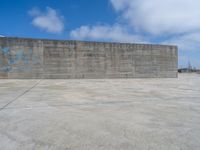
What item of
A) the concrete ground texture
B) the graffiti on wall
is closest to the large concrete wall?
the graffiti on wall

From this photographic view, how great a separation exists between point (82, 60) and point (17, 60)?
4.47 metres

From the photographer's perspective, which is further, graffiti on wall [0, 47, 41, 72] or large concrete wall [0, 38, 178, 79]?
large concrete wall [0, 38, 178, 79]

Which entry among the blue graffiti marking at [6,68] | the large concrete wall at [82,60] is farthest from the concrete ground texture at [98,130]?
the blue graffiti marking at [6,68]

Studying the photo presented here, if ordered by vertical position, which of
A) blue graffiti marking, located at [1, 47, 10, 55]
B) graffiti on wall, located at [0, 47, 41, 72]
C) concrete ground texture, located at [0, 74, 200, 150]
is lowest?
concrete ground texture, located at [0, 74, 200, 150]

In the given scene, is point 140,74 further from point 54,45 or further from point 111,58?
point 54,45

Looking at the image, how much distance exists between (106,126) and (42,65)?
9.50m

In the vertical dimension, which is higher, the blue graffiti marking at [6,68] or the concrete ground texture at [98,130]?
the blue graffiti marking at [6,68]

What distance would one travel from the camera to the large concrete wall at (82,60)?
1009 cm

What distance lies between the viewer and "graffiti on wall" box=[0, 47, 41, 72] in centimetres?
995

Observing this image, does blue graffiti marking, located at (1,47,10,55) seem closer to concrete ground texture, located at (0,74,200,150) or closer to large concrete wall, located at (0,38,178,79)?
large concrete wall, located at (0,38,178,79)

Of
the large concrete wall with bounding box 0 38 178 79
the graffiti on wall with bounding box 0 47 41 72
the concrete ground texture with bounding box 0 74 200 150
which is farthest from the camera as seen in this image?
the large concrete wall with bounding box 0 38 178 79

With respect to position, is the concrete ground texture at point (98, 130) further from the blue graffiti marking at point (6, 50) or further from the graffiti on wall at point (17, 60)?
the blue graffiti marking at point (6, 50)

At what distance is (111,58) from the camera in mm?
11914

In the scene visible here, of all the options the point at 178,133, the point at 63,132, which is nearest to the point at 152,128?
the point at 178,133
